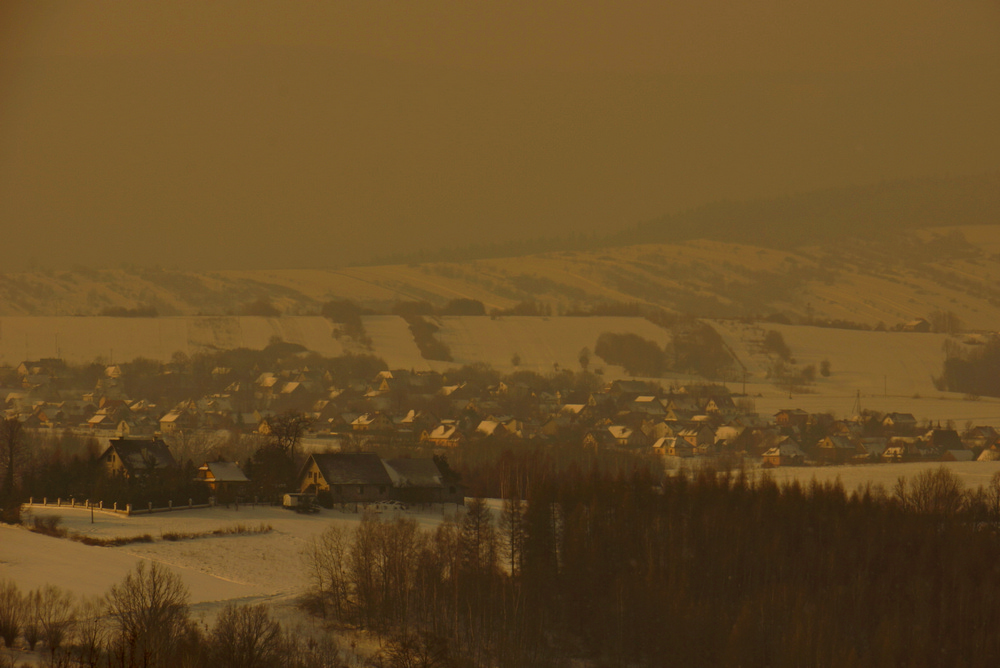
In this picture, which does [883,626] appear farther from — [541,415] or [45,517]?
[541,415]

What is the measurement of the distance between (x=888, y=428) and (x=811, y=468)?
50.7 metres

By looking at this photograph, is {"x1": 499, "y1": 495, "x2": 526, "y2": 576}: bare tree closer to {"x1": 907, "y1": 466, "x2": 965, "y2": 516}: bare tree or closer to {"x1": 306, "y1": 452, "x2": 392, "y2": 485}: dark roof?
{"x1": 306, "y1": 452, "x2": 392, "y2": 485}: dark roof

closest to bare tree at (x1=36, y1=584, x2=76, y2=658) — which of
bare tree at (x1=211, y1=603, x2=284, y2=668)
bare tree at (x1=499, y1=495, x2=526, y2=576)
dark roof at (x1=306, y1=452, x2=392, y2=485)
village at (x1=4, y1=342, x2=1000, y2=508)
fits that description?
bare tree at (x1=211, y1=603, x2=284, y2=668)

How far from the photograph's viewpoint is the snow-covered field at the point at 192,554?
172 ft

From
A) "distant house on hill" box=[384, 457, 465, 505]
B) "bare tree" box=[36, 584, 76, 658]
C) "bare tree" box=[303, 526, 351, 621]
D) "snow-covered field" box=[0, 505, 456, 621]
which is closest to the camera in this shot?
"bare tree" box=[36, 584, 76, 658]

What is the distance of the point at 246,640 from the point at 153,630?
306cm

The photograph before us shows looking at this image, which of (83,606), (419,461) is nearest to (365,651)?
(83,606)

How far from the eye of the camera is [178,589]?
158 feet

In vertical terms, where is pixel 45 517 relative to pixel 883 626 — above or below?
above

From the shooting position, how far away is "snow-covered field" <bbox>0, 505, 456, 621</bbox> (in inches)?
2062

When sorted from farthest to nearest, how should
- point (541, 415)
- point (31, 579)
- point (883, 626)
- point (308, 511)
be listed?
point (541, 415) → point (308, 511) → point (883, 626) → point (31, 579)

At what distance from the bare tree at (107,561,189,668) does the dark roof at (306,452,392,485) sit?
30.5 meters

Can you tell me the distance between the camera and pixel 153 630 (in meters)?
43.7

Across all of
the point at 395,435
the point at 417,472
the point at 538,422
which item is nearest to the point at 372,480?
the point at 417,472
